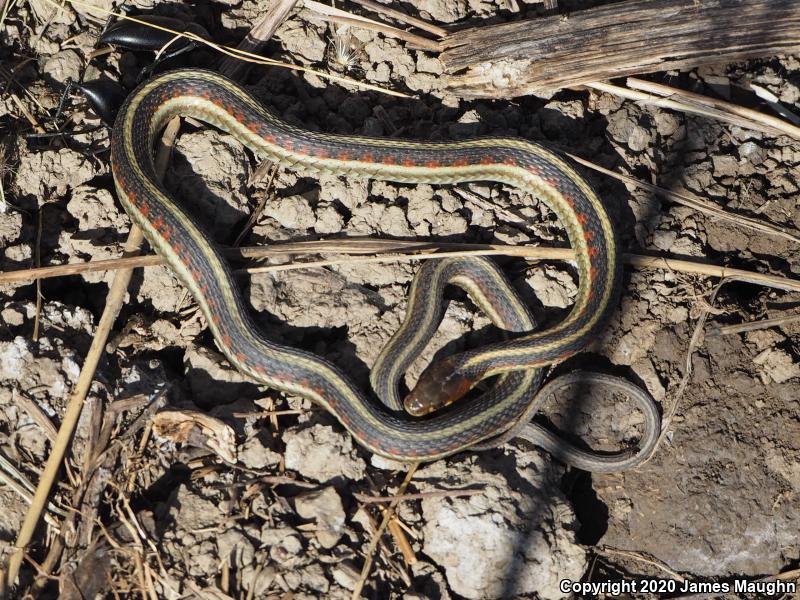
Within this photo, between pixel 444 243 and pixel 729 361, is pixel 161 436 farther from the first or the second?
pixel 729 361

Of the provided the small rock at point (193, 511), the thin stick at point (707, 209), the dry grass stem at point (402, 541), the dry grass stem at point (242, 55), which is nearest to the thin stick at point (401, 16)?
the dry grass stem at point (242, 55)

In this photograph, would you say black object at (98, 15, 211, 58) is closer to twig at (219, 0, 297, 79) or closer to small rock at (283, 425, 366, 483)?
twig at (219, 0, 297, 79)

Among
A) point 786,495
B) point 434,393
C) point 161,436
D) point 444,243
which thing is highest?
point 444,243

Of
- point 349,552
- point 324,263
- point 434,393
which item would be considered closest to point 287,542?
point 349,552

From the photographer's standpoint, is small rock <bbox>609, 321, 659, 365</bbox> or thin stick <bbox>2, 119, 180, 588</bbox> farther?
small rock <bbox>609, 321, 659, 365</bbox>

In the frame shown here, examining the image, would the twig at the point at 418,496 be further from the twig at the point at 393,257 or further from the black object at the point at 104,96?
the black object at the point at 104,96

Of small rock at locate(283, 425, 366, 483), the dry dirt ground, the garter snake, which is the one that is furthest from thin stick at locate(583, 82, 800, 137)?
small rock at locate(283, 425, 366, 483)
